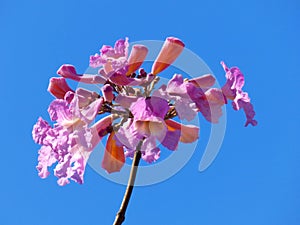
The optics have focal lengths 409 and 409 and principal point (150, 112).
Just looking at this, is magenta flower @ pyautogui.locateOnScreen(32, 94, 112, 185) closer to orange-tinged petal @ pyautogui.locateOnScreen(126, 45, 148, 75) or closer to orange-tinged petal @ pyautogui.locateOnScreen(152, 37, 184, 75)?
orange-tinged petal @ pyautogui.locateOnScreen(126, 45, 148, 75)

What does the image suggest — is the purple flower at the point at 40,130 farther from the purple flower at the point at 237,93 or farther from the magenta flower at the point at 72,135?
the purple flower at the point at 237,93

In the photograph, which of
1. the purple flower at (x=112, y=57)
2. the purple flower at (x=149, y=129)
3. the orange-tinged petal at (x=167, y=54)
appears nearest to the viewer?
the purple flower at (x=149, y=129)

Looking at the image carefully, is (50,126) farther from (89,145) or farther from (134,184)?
(134,184)

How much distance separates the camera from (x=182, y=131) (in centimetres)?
209

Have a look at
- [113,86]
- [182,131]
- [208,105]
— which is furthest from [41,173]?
[208,105]

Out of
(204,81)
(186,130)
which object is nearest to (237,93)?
(204,81)

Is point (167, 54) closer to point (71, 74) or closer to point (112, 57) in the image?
point (112, 57)

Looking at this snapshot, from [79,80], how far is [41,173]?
561mm

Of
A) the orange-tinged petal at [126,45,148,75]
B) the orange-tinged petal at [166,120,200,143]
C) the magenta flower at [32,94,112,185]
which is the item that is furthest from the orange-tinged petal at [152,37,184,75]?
the magenta flower at [32,94,112,185]

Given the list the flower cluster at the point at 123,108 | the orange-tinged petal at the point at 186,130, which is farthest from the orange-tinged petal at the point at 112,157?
the orange-tinged petal at the point at 186,130

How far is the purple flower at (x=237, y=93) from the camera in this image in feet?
6.81

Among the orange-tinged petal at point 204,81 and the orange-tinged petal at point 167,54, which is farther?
the orange-tinged petal at point 167,54

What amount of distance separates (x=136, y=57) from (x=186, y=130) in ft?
1.51

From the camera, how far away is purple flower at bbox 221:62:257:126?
6.81 feet
